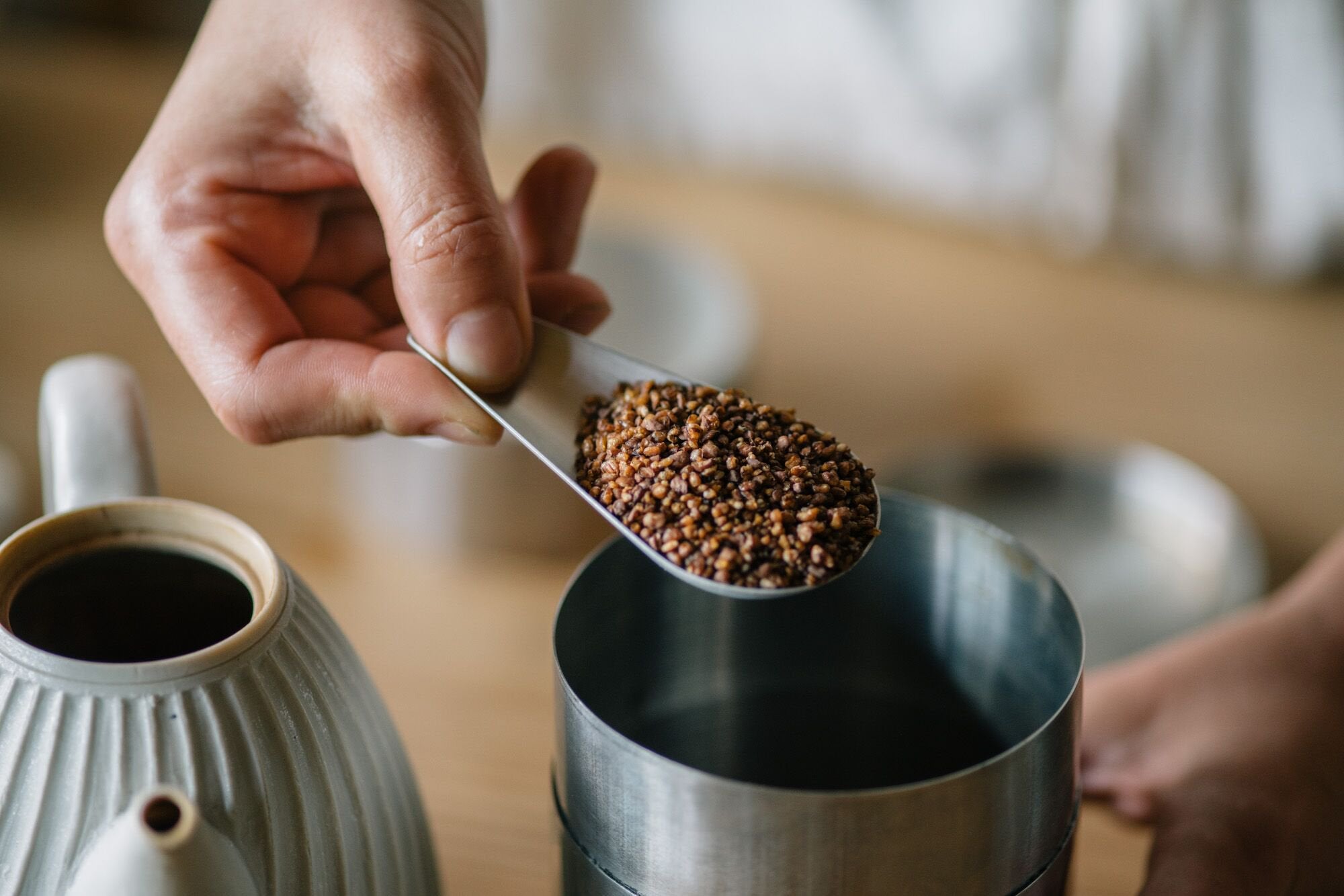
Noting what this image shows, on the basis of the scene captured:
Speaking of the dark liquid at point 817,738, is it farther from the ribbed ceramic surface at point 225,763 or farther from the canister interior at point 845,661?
the ribbed ceramic surface at point 225,763

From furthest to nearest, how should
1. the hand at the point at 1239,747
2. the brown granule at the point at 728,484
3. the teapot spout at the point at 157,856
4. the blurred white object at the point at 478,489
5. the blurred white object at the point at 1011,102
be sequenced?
1. the blurred white object at the point at 1011,102
2. the blurred white object at the point at 478,489
3. the hand at the point at 1239,747
4. the brown granule at the point at 728,484
5. the teapot spout at the point at 157,856

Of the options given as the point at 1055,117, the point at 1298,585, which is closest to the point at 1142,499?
the point at 1298,585

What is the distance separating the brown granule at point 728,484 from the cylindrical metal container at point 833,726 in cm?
3

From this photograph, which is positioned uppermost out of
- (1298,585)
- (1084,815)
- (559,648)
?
(559,648)

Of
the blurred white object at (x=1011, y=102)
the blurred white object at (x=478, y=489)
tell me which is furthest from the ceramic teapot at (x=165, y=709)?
the blurred white object at (x=1011, y=102)

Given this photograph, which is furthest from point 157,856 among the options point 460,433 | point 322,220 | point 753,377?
point 753,377

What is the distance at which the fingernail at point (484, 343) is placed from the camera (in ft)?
1.69

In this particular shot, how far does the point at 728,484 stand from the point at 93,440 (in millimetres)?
241

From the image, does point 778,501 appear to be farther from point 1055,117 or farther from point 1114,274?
point 1055,117

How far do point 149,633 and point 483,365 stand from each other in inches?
6.6

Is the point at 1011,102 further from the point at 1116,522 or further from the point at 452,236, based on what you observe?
the point at 452,236

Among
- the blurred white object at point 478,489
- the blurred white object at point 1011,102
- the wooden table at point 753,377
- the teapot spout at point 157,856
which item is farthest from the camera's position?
the blurred white object at point 1011,102

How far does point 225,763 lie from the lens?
1.25 ft

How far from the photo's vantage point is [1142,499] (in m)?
1.00
